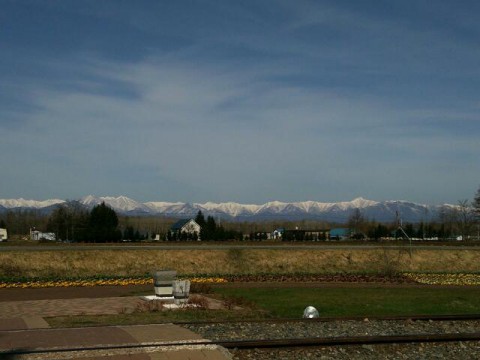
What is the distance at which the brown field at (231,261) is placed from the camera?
32781 millimetres

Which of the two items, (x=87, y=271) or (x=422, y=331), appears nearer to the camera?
(x=422, y=331)

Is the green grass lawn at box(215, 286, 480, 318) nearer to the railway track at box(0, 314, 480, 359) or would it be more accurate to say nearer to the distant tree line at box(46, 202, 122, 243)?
the railway track at box(0, 314, 480, 359)

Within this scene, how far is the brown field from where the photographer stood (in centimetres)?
3278

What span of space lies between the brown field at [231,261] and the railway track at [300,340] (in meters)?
20.0

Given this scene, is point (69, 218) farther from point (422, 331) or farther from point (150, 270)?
point (422, 331)

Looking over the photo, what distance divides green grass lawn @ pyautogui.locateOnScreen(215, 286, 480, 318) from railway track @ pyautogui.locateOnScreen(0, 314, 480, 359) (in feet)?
9.37

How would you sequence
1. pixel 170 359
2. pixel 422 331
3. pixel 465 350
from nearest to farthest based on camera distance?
pixel 170 359 → pixel 465 350 → pixel 422 331

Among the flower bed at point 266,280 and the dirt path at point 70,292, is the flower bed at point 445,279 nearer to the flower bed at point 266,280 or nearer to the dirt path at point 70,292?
the flower bed at point 266,280

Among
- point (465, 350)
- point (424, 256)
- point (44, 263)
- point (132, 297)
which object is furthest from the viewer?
point (424, 256)

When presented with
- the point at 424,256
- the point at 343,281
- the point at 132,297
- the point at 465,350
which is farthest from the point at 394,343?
the point at 424,256

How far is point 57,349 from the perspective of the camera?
1037 centimetres

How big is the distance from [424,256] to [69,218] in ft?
182

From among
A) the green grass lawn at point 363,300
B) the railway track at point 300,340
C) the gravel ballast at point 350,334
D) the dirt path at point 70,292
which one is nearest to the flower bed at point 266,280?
the dirt path at point 70,292

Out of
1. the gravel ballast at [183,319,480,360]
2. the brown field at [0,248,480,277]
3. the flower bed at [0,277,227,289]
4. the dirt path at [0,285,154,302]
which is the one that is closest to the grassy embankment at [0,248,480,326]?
the brown field at [0,248,480,277]
